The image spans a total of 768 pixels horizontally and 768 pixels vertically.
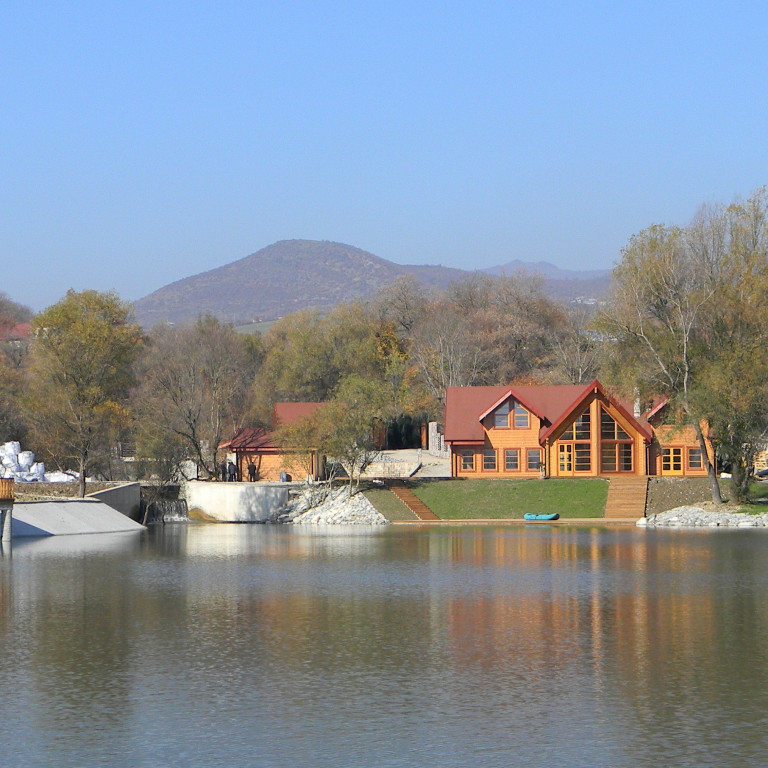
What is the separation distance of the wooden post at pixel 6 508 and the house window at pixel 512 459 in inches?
1131

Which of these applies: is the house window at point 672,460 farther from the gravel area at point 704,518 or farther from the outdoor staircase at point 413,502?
the outdoor staircase at point 413,502

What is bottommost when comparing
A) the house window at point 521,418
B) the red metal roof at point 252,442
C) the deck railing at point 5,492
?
the deck railing at point 5,492

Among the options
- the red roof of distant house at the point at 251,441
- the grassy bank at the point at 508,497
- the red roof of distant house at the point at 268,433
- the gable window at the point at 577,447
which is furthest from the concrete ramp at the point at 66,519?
the gable window at the point at 577,447

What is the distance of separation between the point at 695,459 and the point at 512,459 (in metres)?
10.4

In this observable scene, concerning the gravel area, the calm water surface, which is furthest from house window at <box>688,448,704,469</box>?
the calm water surface

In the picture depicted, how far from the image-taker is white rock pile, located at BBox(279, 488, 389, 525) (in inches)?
2345

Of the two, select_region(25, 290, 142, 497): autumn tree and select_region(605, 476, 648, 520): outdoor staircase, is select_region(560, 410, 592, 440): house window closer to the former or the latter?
select_region(605, 476, 648, 520): outdoor staircase

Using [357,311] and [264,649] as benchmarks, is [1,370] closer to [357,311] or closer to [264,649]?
[357,311]

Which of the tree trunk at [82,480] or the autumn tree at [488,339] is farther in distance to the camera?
the autumn tree at [488,339]

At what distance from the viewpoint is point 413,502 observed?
60.3 meters

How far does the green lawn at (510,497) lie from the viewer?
193 feet

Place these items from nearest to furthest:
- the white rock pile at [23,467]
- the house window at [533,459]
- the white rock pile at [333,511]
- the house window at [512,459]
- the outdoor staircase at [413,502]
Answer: the outdoor staircase at [413,502] → the white rock pile at [333,511] → the white rock pile at [23,467] → the house window at [533,459] → the house window at [512,459]

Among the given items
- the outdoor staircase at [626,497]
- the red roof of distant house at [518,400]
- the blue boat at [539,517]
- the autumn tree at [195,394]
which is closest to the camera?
the blue boat at [539,517]

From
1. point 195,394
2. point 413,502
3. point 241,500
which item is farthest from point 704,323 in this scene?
point 195,394
